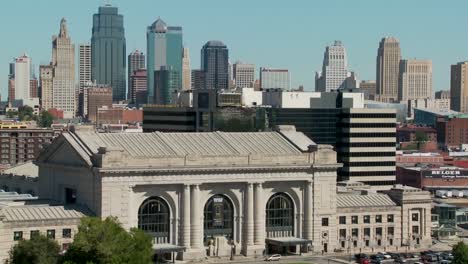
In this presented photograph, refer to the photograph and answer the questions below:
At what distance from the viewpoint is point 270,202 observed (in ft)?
531

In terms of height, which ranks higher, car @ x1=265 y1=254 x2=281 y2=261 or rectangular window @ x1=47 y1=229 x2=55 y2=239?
rectangular window @ x1=47 y1=229 x2=55 y2=239

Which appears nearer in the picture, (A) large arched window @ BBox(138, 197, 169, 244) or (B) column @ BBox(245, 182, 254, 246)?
(A) large arched window @ BBox(138, 197, 169, 244)

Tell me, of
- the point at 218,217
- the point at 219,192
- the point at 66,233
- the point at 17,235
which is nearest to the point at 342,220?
the point at 218,217

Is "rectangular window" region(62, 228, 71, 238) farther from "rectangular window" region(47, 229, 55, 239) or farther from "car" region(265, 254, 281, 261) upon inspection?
"car" region(265, 254, 281, 261)

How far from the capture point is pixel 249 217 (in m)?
159

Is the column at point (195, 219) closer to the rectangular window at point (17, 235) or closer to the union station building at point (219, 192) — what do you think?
the union station building at point (219, 192)

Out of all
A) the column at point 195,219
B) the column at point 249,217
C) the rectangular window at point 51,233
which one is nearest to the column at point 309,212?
the column at point 249,217

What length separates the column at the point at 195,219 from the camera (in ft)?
509

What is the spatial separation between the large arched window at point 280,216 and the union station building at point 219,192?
0.44 feet

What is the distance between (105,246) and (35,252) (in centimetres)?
915

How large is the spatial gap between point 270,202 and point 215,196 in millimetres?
8448

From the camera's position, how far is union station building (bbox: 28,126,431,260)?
496 feet

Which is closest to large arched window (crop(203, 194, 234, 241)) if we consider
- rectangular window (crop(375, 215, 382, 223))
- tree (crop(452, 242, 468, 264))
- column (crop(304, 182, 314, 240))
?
column (crop(304, 182, 314, 240))

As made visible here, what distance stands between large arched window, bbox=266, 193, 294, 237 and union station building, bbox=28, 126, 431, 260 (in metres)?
0.13
